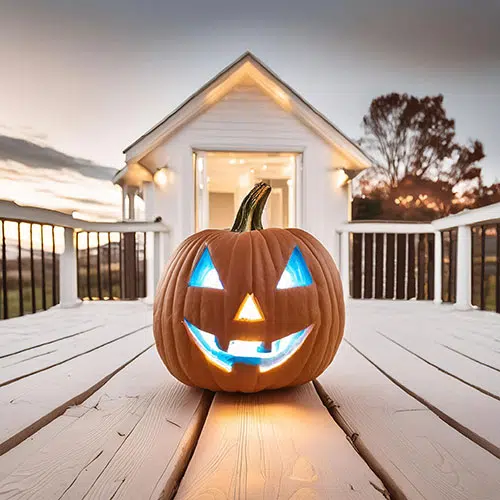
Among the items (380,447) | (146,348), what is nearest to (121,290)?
(146,348)

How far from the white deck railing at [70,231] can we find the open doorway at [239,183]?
1.97ft

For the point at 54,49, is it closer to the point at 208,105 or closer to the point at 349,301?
the point at 208,105

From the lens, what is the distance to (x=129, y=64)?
296 inches

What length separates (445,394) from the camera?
3.99ft

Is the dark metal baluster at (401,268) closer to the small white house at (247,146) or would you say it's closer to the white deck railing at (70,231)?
the small white house at (247,146)

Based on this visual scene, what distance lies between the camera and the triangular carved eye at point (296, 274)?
124 cm

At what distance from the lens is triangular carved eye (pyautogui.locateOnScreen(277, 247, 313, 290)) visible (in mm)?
1241

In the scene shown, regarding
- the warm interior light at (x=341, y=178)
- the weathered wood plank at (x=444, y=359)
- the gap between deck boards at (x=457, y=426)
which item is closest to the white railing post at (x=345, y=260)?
the warm interior light at (x=341, y=178)

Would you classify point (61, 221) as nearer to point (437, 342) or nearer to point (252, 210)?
point (252, 210)

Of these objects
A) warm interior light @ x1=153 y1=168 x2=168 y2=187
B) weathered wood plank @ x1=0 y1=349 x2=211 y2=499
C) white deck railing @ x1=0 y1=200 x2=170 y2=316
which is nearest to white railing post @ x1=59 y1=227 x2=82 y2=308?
white deck railing @ x1=0 y1=200 x2=170 y2=316

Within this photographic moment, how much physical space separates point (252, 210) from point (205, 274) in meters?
0.33

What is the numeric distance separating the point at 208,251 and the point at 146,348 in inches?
37.2

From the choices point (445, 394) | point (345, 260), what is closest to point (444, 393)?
point (445, 394)

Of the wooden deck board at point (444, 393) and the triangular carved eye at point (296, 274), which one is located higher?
the triangular carved eye at point (296, 274)
